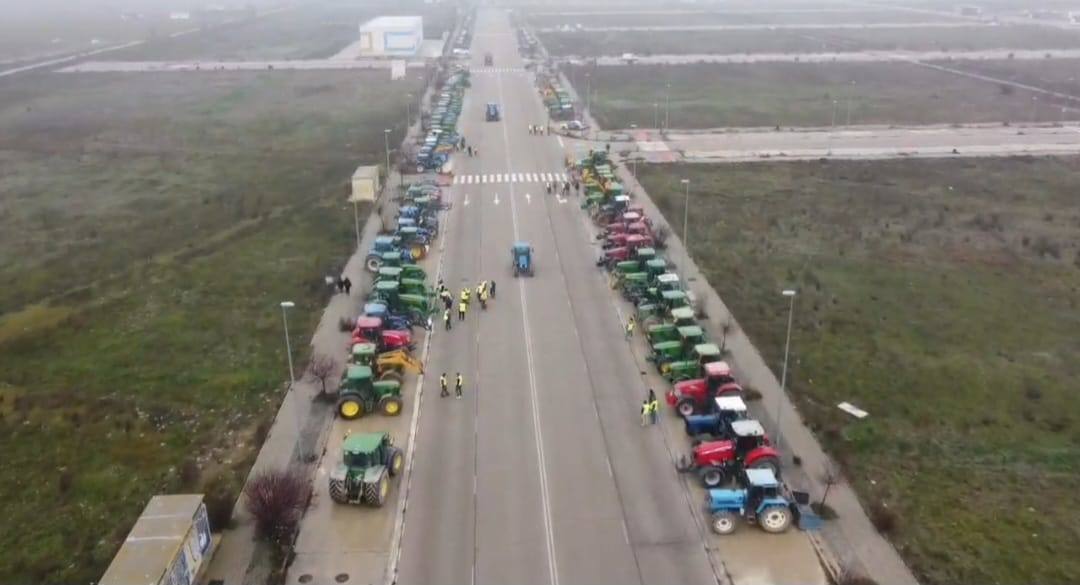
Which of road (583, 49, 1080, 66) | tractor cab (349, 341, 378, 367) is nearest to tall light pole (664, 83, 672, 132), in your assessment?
road (583, 49, 1080, 66)

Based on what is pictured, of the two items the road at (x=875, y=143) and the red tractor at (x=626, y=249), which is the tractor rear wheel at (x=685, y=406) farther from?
the road at (x=875, y=143)

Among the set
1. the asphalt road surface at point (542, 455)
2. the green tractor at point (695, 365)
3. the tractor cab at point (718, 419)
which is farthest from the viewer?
the green tractor at point (695, 365)

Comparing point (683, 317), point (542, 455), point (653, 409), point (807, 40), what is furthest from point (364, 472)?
point (807, 40)

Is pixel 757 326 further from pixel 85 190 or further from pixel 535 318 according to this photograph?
pixel 85 190

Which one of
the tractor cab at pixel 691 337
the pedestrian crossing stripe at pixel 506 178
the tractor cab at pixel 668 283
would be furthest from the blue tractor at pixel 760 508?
the pedestrian crossing stripe at pixel 506 178

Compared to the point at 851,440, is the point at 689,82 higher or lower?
higher

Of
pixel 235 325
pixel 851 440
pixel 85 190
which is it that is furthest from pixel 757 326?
pixel 85 190
